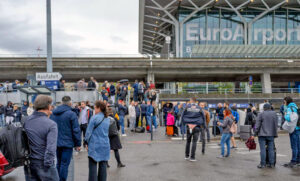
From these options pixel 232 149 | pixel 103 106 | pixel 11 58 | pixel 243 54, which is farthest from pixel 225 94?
pixel 103 106

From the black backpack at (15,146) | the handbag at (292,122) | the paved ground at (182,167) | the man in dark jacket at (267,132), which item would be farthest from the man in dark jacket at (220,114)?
the black backpack at (15,146)

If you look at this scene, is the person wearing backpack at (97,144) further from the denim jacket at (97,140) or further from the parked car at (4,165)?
the parked car at (4,165)

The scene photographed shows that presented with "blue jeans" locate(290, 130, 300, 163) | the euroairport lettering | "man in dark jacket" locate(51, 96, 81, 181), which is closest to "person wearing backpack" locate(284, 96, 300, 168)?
"blue jeans" locate(290, 130, 300, 163)

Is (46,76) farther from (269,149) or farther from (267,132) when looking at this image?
(269,149)

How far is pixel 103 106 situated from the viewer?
19.2ft

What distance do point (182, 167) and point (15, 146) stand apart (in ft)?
17.1

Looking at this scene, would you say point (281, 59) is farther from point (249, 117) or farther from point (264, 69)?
point (249, 117)

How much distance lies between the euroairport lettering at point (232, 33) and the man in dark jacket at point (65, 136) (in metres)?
51.9

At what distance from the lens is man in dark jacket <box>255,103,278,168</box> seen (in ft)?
27.9

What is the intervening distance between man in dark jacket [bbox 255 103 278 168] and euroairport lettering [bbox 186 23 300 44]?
49008 millimetres

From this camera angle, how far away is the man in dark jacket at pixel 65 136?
20.0 ft

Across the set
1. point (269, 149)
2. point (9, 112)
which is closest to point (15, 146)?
point (269, 149)

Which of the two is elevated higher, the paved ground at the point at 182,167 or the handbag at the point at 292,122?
the handbag at the point at 292,122

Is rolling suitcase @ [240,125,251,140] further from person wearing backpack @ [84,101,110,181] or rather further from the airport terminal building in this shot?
the airport terminal building
